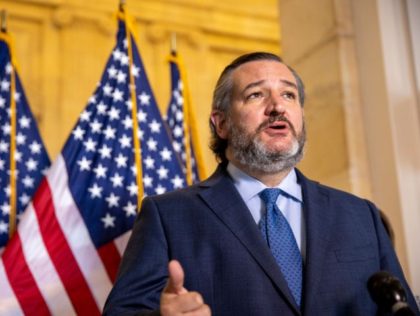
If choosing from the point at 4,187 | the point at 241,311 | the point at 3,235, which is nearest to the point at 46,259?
the point at 3,235

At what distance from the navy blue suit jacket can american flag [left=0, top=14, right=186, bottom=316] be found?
1.31m

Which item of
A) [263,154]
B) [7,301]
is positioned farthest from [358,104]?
[7,301]

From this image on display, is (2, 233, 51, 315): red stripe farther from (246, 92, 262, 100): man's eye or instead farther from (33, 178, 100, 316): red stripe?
(246, 92, 262, 100): man's eye

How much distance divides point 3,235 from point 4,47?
1.37 meters

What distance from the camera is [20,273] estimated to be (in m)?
3.43

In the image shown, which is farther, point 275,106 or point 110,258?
point 110,258

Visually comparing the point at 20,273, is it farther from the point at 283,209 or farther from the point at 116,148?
the point at 283,209

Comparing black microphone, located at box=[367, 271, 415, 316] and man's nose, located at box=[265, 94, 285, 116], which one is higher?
man's nose, located at box=[265, 94, 285, 116]

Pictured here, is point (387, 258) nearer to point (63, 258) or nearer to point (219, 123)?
point (219, 123)

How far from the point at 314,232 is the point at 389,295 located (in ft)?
2.06

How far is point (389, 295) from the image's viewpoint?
1.53m

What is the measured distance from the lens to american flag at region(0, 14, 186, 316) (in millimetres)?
3414

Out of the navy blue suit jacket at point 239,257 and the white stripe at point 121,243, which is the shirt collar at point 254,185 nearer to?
the navy blue suit jacket at point 239,257

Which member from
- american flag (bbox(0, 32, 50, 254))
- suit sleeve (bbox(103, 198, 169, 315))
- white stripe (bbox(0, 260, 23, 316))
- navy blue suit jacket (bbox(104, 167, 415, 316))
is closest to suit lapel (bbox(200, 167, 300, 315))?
navy blue suit jacket (bbox(104, 167, 415, 316))
